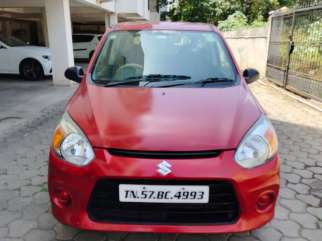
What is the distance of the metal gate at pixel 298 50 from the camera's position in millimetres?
7320

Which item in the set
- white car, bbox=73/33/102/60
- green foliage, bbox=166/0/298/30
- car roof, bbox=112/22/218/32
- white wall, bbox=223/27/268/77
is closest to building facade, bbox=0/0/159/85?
white car, bbox=73/33/102/60

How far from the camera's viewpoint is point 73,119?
248 centimetres

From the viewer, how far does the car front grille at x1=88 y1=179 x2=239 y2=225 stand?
7.09ft

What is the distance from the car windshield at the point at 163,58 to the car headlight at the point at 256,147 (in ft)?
2.78

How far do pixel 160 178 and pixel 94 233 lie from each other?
0.92 m

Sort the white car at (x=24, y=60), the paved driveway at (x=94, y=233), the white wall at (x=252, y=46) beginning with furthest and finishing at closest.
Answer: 1. the white wall at (x=252, y=46)
2. the white car at (x=24, y=60)
3. the paved driveway at (x=94, y=233)

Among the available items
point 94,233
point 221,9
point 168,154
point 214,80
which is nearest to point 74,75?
point 214,80

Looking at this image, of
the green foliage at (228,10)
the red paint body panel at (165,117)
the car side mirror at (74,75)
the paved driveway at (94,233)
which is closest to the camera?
the red paint body panel at (165,117)

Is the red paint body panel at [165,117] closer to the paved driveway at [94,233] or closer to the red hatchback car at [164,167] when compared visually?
the red hatchback car at [164,167]

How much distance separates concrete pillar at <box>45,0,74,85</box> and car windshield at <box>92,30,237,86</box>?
6.74 meters

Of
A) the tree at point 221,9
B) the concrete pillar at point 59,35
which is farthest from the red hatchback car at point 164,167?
the tree at point 221,9

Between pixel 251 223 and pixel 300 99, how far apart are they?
623 centimetres

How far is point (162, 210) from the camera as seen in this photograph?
7.21 ft

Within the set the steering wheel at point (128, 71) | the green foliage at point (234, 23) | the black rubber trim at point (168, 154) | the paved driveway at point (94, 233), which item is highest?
the green foliage at point (234, 23)
